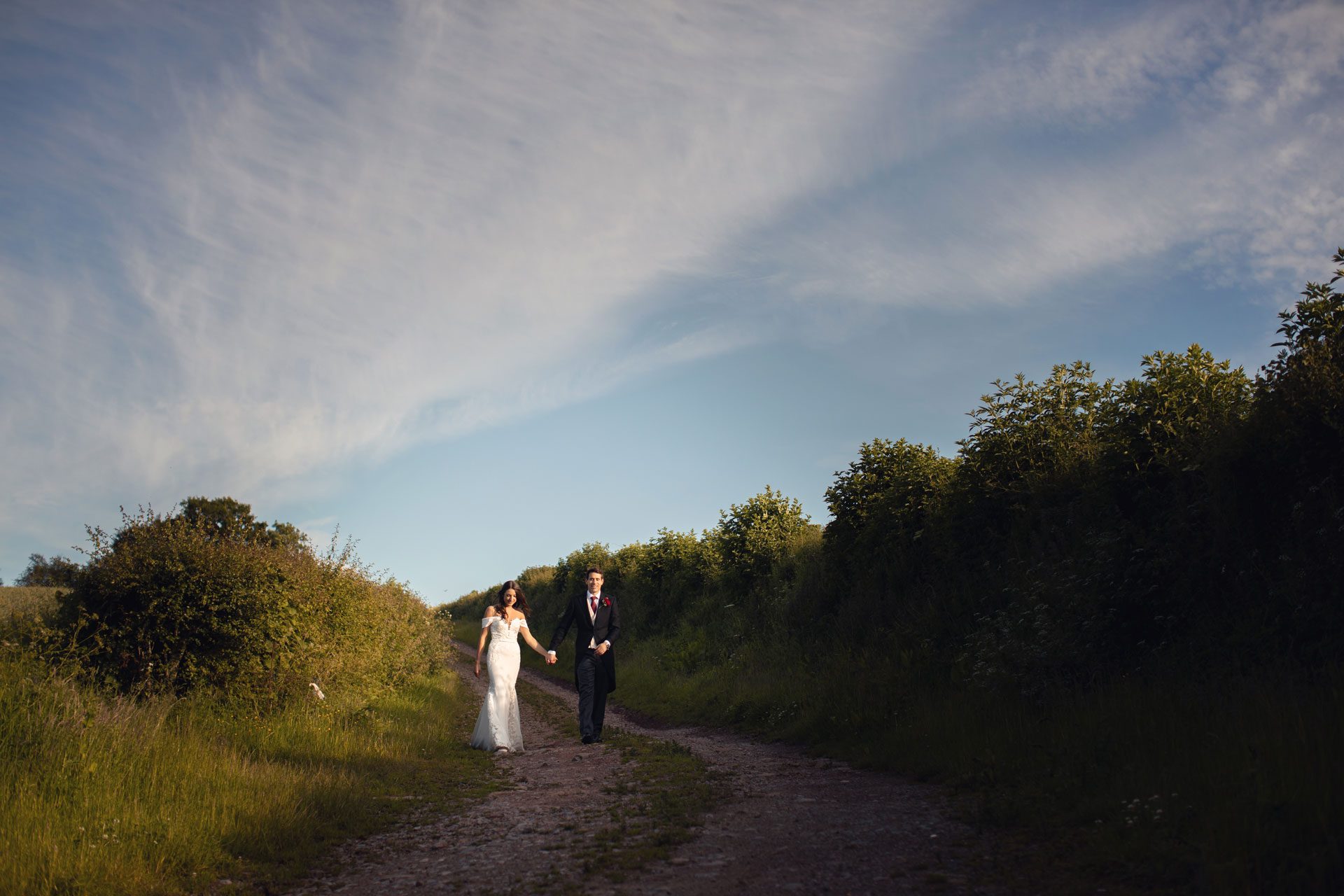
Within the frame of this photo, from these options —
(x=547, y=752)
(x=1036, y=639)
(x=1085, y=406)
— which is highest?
(x=1085, y=406)

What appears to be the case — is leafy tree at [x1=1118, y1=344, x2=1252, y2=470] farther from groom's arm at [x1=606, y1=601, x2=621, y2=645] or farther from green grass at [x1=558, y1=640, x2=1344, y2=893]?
groom's arm at [x1=606, y1=601, x2=621, y2=645]

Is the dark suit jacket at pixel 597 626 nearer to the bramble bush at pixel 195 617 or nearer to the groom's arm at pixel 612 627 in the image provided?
the groom's arm at pixel 612 627

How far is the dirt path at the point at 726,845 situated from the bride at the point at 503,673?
2965 mm

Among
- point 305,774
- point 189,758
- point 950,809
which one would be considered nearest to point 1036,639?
point 950,809

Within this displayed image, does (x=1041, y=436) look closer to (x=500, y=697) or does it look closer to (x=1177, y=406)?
(x=1177, y=406)

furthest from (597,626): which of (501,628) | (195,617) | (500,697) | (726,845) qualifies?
(726,845)

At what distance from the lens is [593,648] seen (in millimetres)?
11430

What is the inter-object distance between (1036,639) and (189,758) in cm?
897

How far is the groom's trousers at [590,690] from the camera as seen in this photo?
11.4m

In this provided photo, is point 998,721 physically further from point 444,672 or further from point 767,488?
point 444,672

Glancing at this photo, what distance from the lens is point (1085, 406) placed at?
441 inches

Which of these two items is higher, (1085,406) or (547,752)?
(1085,406)

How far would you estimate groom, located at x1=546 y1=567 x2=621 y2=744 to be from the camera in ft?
37.5

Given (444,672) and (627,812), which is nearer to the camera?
(627,812)
